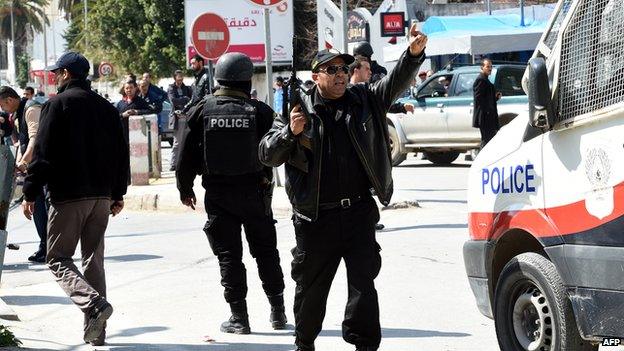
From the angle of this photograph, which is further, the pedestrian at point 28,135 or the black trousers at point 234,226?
the pedestrian at point 28,135

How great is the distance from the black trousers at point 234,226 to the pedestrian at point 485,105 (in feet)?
38.0

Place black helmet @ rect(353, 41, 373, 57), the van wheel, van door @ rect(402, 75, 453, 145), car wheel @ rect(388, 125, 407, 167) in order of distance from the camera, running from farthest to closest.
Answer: car wheel @ rect(388, 125, 407, 167), van door @ rect(402, 75, 453, 145), black helmet @ rect(353, 41, 373, 57), the van wheel

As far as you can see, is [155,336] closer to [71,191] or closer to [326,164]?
[71,191]

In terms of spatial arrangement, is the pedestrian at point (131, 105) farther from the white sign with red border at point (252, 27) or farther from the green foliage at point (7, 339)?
the white sign with red border at point (252, 27)

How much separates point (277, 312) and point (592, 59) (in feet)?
10.9

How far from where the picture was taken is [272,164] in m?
6.24

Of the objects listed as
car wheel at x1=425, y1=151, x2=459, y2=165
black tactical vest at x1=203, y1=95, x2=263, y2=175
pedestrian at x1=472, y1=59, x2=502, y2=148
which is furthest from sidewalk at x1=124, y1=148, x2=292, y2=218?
black tactical vest at x1=203, y1=95, x2=263, y2=175

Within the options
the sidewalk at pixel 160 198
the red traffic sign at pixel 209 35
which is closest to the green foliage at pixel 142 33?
the sidewalk at pixel 160 198

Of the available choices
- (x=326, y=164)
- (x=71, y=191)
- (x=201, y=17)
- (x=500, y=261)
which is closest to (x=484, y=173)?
(x=500, y=261)

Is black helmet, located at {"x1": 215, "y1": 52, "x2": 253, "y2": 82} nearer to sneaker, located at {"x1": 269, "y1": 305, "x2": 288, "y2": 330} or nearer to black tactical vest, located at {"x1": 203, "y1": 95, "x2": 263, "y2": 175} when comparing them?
black tactical vest, located at {"x1": 203, "y1": 95, "x2": 263, "y2": 175}

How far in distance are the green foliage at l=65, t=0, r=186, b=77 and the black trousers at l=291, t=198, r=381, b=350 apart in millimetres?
45431

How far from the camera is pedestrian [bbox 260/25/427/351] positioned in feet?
20.3

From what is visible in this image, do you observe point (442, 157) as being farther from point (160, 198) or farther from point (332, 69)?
point (332, 69)

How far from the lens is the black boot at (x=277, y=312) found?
8.20 meters
